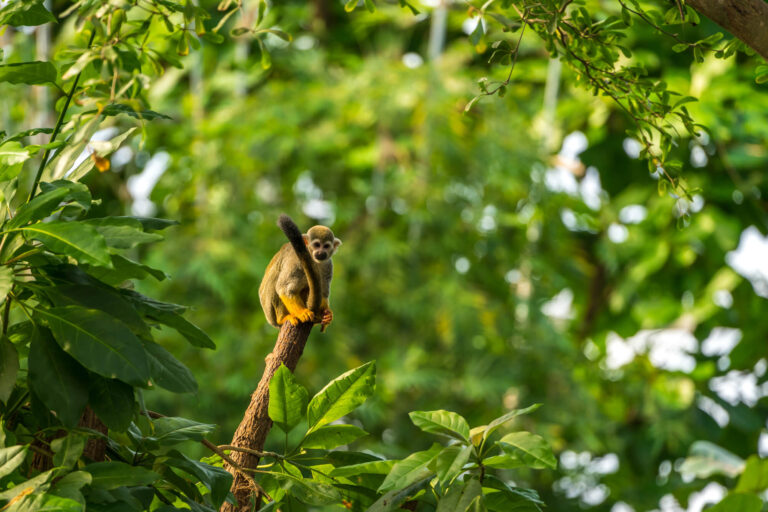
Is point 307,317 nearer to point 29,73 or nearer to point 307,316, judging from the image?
point 307,316

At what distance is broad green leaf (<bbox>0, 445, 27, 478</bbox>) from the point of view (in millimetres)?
960

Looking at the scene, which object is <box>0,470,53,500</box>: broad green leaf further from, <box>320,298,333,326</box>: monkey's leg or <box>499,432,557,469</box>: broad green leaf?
<box>320,298,333,326</box>: monkey's leg

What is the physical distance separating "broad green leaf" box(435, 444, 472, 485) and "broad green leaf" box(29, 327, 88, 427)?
45 centimetres

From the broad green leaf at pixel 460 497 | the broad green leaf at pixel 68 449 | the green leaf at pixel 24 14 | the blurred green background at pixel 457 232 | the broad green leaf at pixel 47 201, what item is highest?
the green leaf at pixel 24 14

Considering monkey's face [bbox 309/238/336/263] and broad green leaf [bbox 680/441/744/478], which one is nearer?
monkey's face [bbox 309/238/336/263]

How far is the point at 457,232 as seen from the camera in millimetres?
4195

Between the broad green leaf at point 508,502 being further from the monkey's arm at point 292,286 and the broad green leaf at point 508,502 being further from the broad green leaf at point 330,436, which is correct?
the monkey's arm at point 292,286

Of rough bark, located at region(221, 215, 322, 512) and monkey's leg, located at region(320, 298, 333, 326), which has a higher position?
rough bark, located at region(221, 215, 322, 512)

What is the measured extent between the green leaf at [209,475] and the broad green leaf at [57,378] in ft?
0.54

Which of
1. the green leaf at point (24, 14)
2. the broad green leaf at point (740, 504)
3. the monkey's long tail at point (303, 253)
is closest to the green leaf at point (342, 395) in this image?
the monkey's long tail at point (303, 253)

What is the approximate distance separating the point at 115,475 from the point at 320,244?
54.7 inches

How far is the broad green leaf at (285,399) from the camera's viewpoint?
1285 mm

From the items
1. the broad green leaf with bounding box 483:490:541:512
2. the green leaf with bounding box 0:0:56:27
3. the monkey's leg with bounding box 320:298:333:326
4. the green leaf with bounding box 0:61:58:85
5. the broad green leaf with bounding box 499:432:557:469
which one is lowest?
the monkey's leg with bounding box 320:298:333:326

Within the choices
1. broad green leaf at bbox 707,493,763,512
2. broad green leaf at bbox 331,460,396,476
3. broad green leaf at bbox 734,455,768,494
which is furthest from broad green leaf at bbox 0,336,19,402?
broad green leaf at bbox 734,455,768,494
